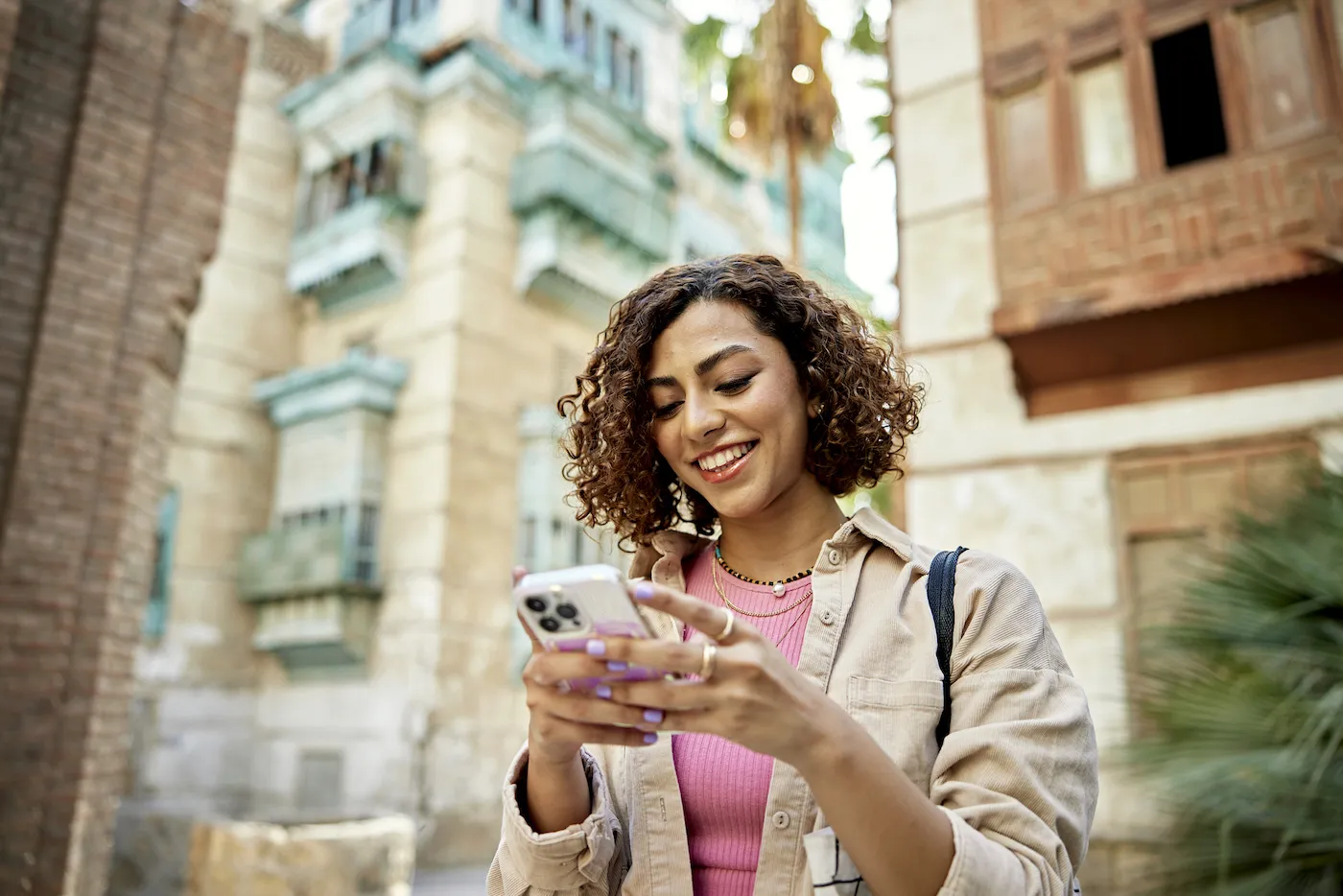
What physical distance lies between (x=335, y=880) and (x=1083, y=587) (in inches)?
248

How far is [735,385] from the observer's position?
6.44 ft

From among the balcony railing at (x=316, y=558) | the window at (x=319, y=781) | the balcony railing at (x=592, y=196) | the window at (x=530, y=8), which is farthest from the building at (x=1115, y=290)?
the window at (x=530, y=8)

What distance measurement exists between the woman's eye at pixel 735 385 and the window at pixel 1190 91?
22.8 feet

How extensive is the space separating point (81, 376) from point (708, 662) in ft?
21.0

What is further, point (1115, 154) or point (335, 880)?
point (335, 880)

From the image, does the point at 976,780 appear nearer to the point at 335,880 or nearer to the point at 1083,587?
the point at 1083,587

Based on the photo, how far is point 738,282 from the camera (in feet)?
6.69

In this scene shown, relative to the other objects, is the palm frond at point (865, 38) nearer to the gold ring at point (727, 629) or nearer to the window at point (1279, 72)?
the window at point (1279, 72)

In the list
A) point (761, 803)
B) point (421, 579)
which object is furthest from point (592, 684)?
point (421, 579)

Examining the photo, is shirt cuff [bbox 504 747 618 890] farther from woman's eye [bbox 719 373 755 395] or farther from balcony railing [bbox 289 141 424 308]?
balcony railing [bbox 289 141 424 308]

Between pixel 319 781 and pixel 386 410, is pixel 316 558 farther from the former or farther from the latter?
pixel 319 781

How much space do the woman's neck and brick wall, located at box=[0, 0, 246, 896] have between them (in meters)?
5.61

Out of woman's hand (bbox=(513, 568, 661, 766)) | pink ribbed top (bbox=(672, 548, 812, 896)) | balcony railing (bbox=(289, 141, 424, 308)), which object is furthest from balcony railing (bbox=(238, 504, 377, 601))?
woman's hand (bbox=(513, 568, 661, 766))

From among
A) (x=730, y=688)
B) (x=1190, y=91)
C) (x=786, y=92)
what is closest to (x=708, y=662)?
(x=730, y=688)
